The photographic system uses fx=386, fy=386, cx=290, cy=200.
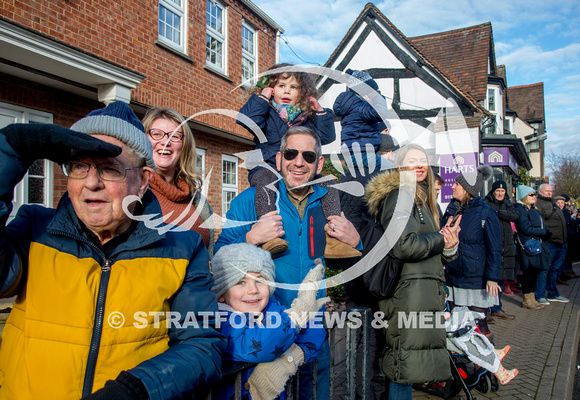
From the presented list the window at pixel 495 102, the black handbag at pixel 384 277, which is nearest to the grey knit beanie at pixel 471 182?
the black handbag at pixel 384 277

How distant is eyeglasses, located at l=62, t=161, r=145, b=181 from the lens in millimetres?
1343

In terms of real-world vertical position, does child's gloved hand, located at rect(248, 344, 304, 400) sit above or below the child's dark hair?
below

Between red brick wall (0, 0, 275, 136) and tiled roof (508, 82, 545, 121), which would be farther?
tiled roof (508, 82, 545, 121)

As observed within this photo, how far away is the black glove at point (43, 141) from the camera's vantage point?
3.56 ft

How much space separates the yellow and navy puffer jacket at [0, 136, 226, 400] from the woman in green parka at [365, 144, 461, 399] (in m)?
1.69

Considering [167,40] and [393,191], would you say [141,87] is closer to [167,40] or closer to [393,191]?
[167,40]

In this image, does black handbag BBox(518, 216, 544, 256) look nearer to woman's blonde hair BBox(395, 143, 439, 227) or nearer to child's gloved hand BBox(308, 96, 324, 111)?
woman's blonde hair BBox(395, 143, 439, 227)

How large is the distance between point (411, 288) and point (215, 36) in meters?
9.16

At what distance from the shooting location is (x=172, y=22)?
28.6 ft

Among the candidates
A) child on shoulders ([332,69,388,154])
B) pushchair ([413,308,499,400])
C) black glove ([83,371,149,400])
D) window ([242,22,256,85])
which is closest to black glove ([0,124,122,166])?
black glove ([83,371,149,400])

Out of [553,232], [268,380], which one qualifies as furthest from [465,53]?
[268,380]

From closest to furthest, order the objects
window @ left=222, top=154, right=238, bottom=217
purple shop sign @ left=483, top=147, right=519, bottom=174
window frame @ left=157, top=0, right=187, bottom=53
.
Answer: window frame @ left=157, top=0, right=187, bottom=53 → window @ left=222, top=154, right=238, bottom=217 → purple shop sign @ left=483, top=147, right=519, bottom=174

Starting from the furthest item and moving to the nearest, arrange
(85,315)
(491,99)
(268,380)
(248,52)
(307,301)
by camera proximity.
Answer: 1. (491,99)
2. (248,52)
3. (307,301)
4. (268,380)
5. (85,315)

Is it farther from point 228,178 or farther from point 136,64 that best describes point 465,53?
point 136,64
